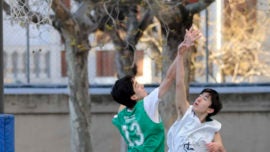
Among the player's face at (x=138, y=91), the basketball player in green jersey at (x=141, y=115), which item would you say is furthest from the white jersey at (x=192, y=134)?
the player's face at (x=138, y=91)

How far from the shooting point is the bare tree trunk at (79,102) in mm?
11477

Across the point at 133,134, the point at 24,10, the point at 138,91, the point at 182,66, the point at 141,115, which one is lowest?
the point at 133,134

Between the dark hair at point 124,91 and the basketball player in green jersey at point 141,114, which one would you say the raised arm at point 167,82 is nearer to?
the basketball player in green jersey at point 141,114

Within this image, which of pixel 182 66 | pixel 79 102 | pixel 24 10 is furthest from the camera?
pixel 79 102

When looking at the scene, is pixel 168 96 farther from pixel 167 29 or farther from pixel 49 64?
pixel 49 64

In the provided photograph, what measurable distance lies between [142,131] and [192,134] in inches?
16.2

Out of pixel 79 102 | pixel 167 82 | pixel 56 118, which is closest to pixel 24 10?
pixel 167 82

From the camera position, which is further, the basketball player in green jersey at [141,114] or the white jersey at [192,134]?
the basketball player in green jersey at [141,114]

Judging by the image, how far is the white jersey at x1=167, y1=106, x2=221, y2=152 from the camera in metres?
6.48


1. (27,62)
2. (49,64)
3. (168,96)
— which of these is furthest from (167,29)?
(49,64)

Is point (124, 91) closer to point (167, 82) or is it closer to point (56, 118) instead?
point (167, 82)

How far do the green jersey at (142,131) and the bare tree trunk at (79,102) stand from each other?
4.81m

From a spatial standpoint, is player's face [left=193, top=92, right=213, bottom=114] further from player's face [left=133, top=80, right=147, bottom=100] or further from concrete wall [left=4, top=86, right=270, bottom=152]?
concrete wall [left=4, top=86, right=270, bottom=152]

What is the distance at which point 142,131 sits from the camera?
21.8ft
